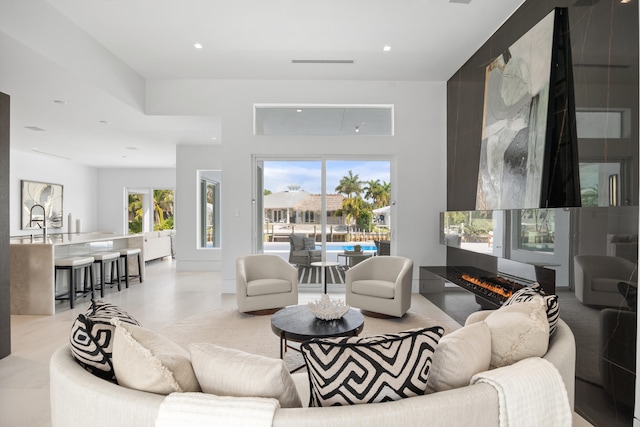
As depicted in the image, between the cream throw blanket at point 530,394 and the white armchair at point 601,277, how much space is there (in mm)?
1312

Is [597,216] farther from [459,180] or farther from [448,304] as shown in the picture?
[459,180]

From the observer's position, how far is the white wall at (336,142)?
566 cm

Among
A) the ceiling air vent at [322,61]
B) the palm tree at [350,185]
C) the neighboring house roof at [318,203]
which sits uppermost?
the ceiling air vent at [322,61]

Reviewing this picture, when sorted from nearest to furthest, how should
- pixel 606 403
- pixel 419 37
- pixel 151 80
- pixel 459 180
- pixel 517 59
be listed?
pixel 606 403 < pixel 517 59 < pixel 419 37 < pixel 459 180 < pixel 151 80

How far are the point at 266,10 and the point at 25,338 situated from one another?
4.20 metres

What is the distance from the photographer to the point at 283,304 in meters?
4.52

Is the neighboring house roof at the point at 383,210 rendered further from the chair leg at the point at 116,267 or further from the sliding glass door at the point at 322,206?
the chair leg at the point at 116,267

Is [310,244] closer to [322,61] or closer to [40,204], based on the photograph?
[322,61]

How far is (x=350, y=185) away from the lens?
232 inches

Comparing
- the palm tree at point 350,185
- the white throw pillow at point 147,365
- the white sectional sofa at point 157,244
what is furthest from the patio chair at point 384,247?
the white sectional sofa at point 157,244

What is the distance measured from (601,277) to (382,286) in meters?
2.24

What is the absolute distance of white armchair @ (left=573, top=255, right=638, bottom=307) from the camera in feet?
7.28

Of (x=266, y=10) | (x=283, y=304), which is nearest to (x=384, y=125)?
(x=266, y=10)

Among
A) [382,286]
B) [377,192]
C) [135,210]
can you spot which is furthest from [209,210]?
[382,286]
